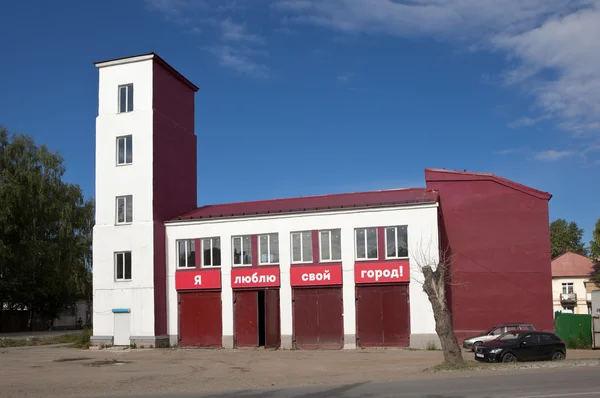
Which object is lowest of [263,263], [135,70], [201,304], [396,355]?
[396,355]

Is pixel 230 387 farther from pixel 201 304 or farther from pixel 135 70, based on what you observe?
pixel 135 70

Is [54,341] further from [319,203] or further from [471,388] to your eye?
[471,388]

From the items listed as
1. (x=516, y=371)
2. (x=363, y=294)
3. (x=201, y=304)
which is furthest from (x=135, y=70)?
(x=516, y=371)

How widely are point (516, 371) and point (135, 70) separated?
27070 millimetres

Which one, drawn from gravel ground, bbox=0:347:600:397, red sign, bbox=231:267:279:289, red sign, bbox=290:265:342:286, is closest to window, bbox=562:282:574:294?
gravel ground, bbox=0:347:600:397

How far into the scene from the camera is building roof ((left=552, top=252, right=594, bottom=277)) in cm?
8062

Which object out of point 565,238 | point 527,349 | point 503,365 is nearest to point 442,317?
point 503,365

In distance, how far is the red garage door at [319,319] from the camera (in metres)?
32.5

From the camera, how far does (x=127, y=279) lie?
35781 millimetres

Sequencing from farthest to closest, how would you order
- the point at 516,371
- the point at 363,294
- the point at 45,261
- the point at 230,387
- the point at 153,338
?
the point at 45,261 → the point at 153,338 → the point at 363,294 → the point at 516,371 → the point at 230,387

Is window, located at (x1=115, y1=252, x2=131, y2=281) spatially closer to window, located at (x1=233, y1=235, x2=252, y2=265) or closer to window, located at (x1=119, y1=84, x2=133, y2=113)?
window, located at (x1=233, y1=235, x2=252, y2=265)

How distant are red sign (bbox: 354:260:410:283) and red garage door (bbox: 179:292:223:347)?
814cm

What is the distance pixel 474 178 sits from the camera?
111ft

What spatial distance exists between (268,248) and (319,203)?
4023 mm
